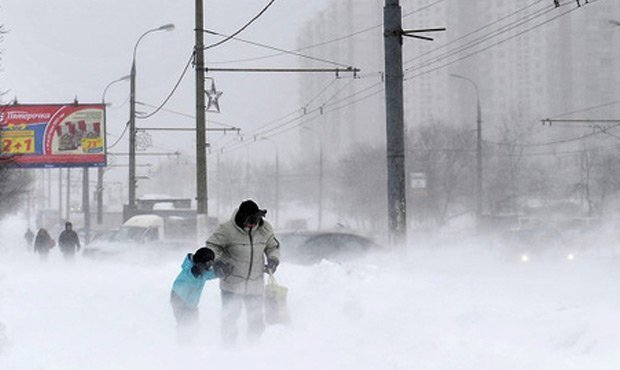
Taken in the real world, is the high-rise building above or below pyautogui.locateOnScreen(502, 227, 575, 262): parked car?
above

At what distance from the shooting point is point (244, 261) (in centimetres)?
852

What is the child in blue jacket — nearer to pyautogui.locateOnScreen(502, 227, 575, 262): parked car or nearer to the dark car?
the dark car

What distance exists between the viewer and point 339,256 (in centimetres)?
1647

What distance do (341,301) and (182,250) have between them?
51.5 ft

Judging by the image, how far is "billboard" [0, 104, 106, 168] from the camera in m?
35.3

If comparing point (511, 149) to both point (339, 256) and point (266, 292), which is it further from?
point (266, 292)

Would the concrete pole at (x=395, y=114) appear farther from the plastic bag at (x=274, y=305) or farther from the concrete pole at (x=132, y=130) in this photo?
the concrete pole at (x=132, y=130)

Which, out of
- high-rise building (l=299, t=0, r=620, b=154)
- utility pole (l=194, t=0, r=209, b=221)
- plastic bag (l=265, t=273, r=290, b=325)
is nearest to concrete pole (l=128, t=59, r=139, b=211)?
utility pole (l=194, t=0, r=209, b=221)

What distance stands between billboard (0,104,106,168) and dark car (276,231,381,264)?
20.8 meters

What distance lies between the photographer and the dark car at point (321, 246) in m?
16.3

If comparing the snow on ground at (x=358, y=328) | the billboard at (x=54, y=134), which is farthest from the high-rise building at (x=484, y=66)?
the snow on ground at (x=358, y=328)

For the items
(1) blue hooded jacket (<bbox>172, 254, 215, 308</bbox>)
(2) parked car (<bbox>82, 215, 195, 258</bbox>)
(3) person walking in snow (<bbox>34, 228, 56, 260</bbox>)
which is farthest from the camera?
(3) person walking in snow (<bbox>34, 228, 56, 260</bbox>)

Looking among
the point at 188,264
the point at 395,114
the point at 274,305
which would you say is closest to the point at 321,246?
the point at 395,114

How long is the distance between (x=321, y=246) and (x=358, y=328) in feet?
25.2
